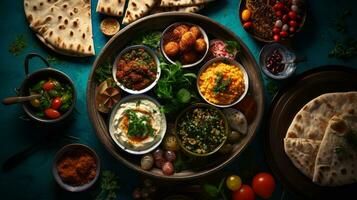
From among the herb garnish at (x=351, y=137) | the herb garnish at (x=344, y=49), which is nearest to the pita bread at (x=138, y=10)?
Answer: the herb garnish at (x=344, y=49)

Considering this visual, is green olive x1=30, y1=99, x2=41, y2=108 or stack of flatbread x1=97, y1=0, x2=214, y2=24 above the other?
stack of flatbread x1=97, y1=0, x2=214, y2=24

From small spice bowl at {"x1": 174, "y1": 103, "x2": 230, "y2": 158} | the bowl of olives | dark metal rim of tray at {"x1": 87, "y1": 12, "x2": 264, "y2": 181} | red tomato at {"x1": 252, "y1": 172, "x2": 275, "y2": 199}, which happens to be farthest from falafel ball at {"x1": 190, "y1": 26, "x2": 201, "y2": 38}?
red tomato at {"x1": 252, "y1": 172, "x2": 275, "y2": 199}

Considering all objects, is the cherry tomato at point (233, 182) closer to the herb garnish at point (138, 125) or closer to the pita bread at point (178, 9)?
the herb garnish at point (138, 125)

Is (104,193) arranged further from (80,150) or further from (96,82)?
(96,82)

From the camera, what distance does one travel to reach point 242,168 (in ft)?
19.8

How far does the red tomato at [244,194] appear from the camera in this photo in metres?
5.82

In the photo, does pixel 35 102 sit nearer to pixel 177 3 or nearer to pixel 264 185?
pixel 177 3

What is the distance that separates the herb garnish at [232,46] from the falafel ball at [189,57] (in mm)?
431

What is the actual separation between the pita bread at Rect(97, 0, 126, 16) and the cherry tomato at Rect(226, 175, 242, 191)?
106 inches

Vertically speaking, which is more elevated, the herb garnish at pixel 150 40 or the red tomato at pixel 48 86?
the herb garnish at pixel 150 40

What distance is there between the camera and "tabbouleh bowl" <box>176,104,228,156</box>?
5.56 meters

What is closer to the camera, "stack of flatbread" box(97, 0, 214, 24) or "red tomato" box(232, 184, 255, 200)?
"red tomato" box(232, 184, 255, 200)

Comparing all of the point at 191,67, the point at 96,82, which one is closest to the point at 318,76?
the point at 191,67

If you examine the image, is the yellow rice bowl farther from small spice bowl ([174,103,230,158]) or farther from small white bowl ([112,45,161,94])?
small white bowl ([112,45,161,94])
